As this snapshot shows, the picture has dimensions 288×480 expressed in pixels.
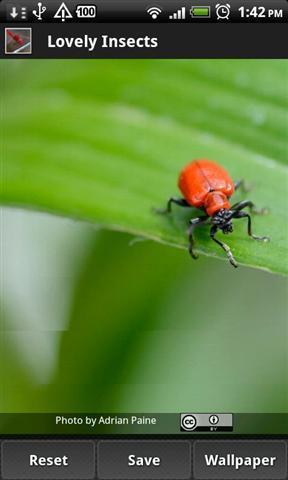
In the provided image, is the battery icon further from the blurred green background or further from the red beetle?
the red beetle

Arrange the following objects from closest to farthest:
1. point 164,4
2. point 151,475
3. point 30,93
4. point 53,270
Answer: point 151,475 → point 164,4 → point 53,270 → point 30,93

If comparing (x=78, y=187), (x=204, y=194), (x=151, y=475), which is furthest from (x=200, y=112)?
(x=151, y=475)

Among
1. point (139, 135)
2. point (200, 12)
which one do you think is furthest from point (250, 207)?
point (200, 12)

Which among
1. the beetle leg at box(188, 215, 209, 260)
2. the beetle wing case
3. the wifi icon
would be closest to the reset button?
the beetle leg at box(188, 215, 209, 260)

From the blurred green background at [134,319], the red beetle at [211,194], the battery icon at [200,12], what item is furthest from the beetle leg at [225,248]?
the battery icon at [200,12]

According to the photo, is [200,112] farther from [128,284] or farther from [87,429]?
[87,429]

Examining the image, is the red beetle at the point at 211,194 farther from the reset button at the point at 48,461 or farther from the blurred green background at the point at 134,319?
the reset button at the point at 48,461
